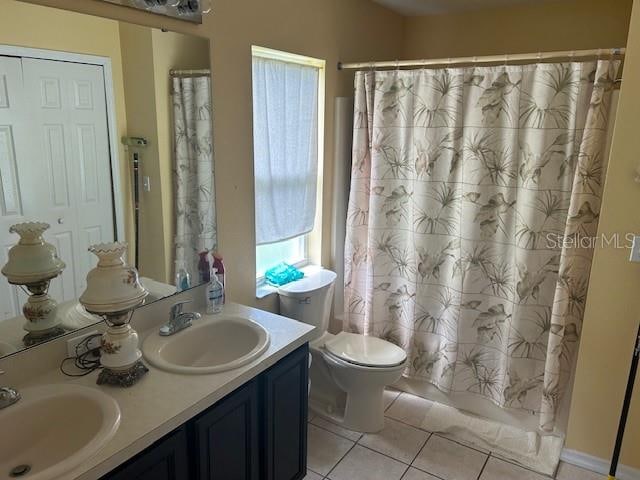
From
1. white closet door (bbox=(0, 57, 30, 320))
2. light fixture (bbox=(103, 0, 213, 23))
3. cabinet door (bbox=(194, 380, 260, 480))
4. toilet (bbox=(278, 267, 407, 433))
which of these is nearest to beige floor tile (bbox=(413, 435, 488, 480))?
toilet (bbox=(278, 267, 407, 433))

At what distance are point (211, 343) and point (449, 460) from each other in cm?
133

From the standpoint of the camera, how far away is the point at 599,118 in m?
2.11

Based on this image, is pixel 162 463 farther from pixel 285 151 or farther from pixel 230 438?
pixel 285 151

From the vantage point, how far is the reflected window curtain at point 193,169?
1960 mm

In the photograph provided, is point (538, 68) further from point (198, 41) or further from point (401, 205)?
point (198, 41)

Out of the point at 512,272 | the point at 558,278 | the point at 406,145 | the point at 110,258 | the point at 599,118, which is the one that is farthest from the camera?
the point at 406,145

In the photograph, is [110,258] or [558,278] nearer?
[110,258]

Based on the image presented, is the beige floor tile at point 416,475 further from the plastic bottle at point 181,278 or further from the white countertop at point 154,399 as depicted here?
the plastic bottle at point 181,278

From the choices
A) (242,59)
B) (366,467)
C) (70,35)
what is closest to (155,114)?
(70,35)

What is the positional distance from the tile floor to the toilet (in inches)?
3.6

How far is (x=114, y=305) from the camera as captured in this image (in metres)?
1.49

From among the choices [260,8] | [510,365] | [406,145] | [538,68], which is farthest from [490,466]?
[260,8]

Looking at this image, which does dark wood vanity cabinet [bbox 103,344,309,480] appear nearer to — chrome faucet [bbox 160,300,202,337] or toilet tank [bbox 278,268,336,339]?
chrome faucet [bbox 160,300,202,337]

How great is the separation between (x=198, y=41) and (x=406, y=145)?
48.3 inches
